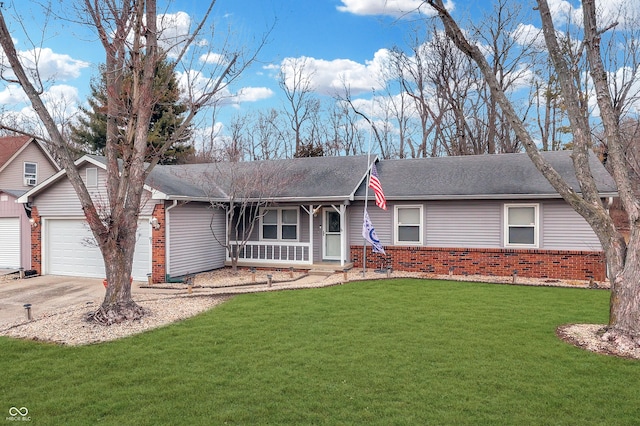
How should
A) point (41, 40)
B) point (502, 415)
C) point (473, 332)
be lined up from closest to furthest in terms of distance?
point (502, 415) < point (473, 332) < point (41, 40)

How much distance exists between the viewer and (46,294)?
11148 mm

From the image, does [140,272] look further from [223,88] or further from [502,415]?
[502,415]

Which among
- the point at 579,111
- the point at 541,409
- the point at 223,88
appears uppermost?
the point at 223,88

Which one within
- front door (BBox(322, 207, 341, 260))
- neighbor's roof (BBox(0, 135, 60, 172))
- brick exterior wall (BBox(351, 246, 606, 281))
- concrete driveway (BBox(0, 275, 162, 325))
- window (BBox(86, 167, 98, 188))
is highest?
neighbor's roof (BBox(0, 135, 60, 172))

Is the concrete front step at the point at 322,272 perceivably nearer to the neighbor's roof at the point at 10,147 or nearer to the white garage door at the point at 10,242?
the white garage door at the point at 10,242

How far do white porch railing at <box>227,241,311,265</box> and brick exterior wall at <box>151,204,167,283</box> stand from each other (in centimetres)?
252

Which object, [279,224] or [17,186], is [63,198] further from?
[17,186]

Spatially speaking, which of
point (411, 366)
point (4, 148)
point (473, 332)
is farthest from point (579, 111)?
point (4, 148)

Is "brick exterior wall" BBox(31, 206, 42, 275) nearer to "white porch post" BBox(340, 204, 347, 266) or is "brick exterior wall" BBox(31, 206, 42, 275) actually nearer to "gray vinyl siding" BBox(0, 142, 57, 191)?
"white porch post" BBox(340, 204, 347, 266)

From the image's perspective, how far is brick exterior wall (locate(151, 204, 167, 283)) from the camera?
12453mm

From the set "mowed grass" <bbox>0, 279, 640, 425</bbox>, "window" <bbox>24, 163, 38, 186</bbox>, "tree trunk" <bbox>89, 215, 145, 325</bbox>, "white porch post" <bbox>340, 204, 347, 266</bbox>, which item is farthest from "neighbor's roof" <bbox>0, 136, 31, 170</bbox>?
"mowed grass" <bbox>0, 279, 640, 425</bbox>

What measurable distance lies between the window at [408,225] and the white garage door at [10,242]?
13.2m

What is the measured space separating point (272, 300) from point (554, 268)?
8.42 meters

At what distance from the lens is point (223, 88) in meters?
8.80
